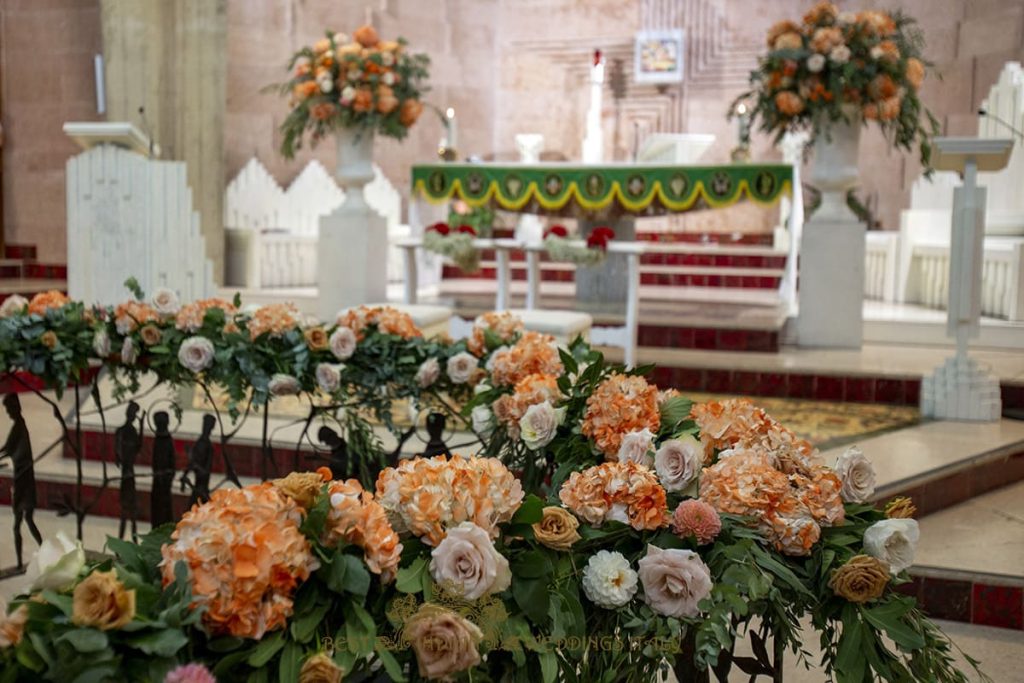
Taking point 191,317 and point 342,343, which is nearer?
point 342,343

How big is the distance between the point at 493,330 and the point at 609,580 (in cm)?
173

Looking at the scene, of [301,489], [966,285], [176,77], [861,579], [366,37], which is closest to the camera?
[301,489]

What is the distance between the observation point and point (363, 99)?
652cm

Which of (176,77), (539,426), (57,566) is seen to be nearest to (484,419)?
(539,426)

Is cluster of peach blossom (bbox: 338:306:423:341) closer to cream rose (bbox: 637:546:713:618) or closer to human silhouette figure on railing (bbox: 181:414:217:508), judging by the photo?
human silhouette figure on railing (bbox: 181:414:217:508)

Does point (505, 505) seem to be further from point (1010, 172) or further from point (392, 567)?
point (1010, 172)

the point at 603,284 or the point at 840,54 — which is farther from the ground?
the point at 840,54

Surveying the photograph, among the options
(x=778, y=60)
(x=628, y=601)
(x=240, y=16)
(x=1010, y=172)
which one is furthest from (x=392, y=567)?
(x=240, y=16)

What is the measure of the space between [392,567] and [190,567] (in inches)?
9.4

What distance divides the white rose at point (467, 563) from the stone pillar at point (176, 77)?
7.60 meters

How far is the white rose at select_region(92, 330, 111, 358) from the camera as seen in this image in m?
3.12

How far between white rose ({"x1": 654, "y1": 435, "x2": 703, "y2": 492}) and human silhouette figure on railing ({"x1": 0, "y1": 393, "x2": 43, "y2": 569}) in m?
2.15

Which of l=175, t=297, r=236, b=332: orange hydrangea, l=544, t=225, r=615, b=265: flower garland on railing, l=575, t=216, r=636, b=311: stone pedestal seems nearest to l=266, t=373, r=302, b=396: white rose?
l=175, t=297, r=236, b=332: orange hydrangea

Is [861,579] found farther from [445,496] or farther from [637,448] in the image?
[445,496]
